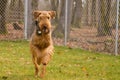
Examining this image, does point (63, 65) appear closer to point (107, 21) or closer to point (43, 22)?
point (43, 22)

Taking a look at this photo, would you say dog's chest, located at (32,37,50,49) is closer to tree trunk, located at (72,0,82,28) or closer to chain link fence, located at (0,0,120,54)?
chain link fence, located at (0,0,120,54)

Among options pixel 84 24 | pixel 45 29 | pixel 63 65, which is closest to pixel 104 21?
pixel 84 24

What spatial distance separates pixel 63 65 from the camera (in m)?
10.2

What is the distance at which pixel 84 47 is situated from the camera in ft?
51.0

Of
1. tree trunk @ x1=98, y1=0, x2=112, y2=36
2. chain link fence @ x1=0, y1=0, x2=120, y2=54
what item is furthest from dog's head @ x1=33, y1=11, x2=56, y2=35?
tree trunk @ x1=98, y1=0, x2=112, y2=36

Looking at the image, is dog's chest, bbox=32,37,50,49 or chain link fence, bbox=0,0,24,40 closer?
dog's chest, bbox=32,37,50,49

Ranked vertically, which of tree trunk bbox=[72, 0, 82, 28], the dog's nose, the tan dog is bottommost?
tree trunk bbox=[72, 0, 82, 28]

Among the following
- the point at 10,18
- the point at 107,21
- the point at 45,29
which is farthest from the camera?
the point at 10,18

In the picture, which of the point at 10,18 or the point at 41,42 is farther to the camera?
the point at 10,18

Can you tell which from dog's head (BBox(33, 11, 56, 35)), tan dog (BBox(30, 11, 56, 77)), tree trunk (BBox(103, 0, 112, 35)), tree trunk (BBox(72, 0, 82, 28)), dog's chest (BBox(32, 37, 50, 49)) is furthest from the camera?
tree trunk (BBox(72, 0, 82, 28))

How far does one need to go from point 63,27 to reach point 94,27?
60.0 inches

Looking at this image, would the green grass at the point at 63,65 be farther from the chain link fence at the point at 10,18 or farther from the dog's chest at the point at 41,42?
the chain link fence at the point at 10,18

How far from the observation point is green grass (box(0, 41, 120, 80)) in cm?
848

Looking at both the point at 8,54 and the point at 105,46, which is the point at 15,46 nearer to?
the point at 8,54
